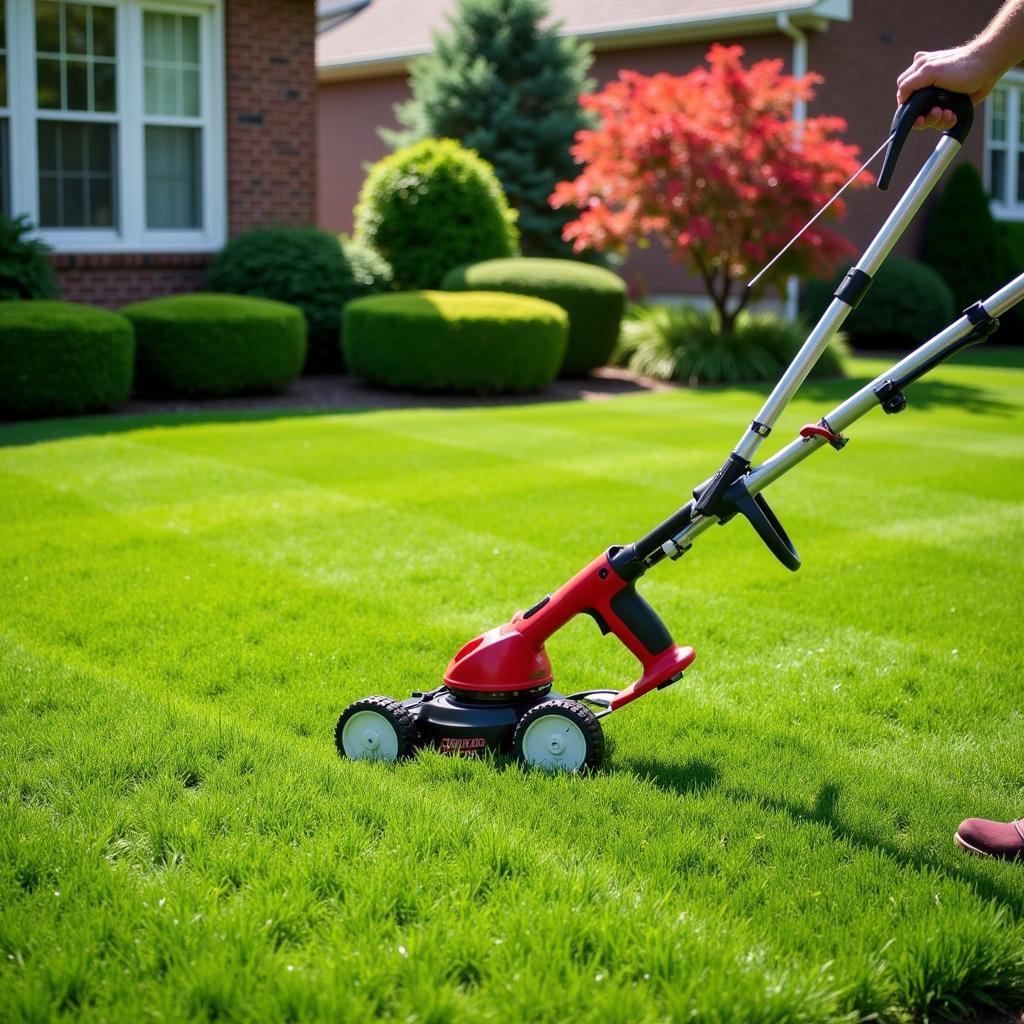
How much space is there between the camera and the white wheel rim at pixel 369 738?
367 centimetres

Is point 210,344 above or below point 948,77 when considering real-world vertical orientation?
below

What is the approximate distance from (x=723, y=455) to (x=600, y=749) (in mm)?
5991

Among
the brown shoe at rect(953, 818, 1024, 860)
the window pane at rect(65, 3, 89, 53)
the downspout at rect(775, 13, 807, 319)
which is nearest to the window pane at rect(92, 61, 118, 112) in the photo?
the window pane at rect(65, 3, 89, 53)

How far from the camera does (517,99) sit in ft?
62.3

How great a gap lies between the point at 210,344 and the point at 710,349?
6147 mm

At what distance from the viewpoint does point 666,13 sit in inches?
763

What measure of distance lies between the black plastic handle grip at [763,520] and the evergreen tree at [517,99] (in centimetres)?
1607

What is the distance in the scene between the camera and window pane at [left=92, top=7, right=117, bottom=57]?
12.9 m

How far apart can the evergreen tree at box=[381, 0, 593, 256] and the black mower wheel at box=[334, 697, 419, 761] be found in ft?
52.3

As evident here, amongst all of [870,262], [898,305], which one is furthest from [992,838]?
[898,305]

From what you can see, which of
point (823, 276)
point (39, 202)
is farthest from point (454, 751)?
point (823, 276)

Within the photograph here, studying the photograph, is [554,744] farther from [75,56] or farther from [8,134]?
[75,56]

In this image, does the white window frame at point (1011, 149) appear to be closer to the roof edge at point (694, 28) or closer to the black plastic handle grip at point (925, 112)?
the roof edge at point (694, 28)

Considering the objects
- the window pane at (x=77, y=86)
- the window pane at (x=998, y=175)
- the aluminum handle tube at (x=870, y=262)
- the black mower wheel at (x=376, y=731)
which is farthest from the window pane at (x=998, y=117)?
the black mower wheel at (x=376, y=731)
